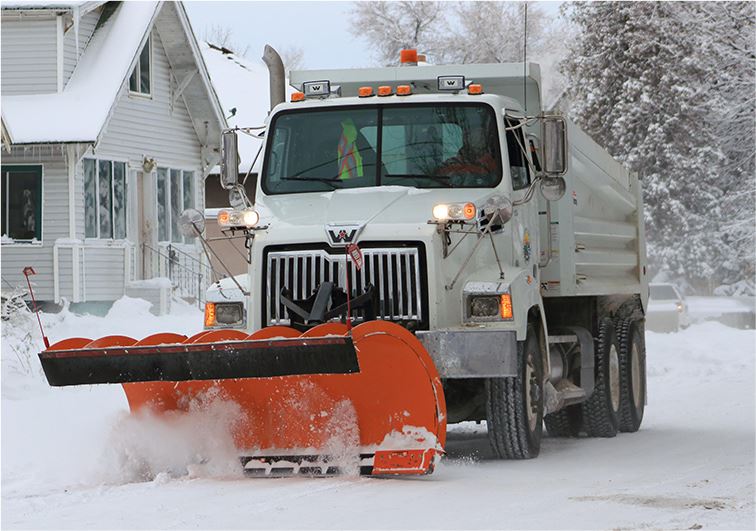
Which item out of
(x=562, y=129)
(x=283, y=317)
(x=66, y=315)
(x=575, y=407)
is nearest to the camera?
(x=283, y=317)

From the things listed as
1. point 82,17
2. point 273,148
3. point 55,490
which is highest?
A: point 82,17

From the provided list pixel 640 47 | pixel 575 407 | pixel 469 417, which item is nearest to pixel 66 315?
pixel 575 407

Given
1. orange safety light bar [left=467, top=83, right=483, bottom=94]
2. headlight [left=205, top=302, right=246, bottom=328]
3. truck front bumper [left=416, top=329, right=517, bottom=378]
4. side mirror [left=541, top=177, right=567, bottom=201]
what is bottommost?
truck front bumper [left=416, top=329, right=517, bottom=378]

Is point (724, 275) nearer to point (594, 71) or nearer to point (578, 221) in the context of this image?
point (594, 71)

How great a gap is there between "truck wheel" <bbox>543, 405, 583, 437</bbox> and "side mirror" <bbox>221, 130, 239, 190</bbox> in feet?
13.6

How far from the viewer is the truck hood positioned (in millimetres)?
9914

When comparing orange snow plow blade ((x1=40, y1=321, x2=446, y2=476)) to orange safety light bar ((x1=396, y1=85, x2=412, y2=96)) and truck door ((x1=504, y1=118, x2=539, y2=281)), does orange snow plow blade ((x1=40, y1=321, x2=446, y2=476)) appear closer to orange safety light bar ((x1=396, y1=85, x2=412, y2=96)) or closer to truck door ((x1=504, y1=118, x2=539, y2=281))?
truck door ((x1=504, y1=118, x2=539, y2=281))

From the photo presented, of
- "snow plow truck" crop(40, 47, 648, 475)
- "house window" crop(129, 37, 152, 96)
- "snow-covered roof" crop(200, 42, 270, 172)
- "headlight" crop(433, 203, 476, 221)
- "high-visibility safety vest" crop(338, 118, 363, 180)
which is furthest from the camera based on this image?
"snow-covered roof" crop(200, 42, 270, 172)

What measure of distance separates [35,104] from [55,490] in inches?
706

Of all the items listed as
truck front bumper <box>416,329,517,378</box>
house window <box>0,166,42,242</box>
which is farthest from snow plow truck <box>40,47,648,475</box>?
house window <box>0,166,42,242</box>

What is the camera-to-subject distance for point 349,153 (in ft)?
35.3

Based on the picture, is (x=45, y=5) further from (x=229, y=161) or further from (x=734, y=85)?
(x=734, y=85)

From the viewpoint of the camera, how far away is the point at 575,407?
13438 mm

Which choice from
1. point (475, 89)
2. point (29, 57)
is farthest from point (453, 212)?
point (29, 57)
